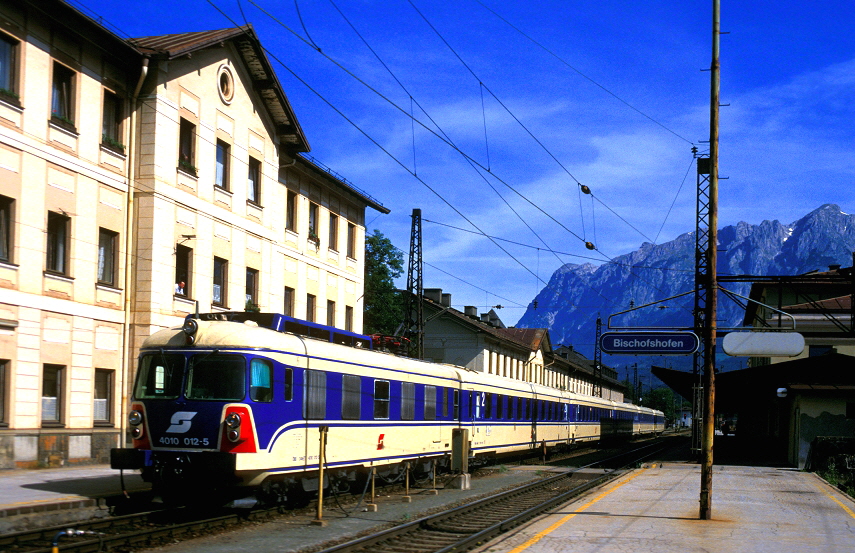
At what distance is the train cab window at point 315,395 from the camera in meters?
15.1

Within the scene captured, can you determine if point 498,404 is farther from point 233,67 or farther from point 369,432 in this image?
point 233,67

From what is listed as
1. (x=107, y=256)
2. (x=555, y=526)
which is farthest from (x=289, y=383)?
(x=107, y=256)

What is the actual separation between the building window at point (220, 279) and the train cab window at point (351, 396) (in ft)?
35.2

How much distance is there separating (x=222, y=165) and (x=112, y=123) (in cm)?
454

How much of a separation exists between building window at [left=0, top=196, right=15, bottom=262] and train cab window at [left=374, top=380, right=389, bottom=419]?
8351 mm

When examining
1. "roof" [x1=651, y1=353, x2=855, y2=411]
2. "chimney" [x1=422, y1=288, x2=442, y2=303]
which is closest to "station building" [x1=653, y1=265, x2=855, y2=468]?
"roof" [x1=651, y1=353, x2=855, y2=411]

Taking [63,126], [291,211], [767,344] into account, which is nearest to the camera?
[767,344]

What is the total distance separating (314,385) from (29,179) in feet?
29.4

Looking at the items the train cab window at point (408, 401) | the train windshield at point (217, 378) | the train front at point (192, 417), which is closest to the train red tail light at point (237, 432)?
the train front at point (192, 417)

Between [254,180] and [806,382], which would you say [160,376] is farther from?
[806,382]

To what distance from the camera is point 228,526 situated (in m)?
13.3

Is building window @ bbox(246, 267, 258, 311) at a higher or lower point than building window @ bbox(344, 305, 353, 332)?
higher

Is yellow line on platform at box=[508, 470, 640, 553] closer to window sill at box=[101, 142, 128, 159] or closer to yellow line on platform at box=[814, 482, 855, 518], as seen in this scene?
yellow line on platform at box=[814, 482, 855, 518]

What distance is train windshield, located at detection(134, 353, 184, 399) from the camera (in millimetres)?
14008
